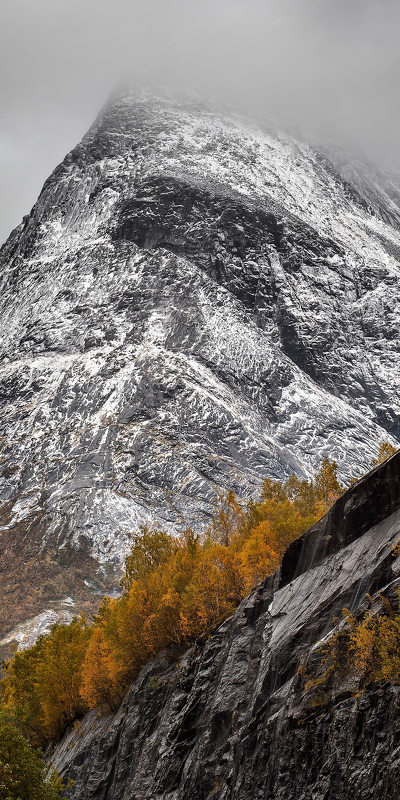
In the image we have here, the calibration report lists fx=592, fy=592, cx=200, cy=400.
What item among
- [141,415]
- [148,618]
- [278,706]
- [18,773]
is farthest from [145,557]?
[141,415]

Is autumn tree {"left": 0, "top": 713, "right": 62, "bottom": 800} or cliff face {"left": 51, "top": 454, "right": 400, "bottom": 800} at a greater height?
autumn tree {"left": 0, "top": 713, "right": 62, "bottom": 800}

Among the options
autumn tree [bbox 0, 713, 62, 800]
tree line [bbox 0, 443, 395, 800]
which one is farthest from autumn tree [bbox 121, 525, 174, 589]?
autumn tree [bbox 0, 713, 62, 800]

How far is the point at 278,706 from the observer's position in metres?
24.2

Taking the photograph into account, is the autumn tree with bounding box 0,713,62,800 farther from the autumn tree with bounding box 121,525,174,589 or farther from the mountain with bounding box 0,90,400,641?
the mountain with bounding box 0,90,400,641

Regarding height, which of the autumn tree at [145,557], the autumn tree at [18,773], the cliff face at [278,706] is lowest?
the cliff face at [278,706]

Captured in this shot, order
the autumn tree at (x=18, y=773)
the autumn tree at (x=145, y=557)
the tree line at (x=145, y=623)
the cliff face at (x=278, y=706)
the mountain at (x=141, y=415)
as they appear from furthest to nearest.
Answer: the mountain at (x=141, y=415) → the autumn tree at (x=145, y=557) → the tree line at (x=145, y=623) → the autumn tree at (x=18, y=773) → the cliff face at (x=278, y=706)

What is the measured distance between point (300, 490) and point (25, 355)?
5308 inches

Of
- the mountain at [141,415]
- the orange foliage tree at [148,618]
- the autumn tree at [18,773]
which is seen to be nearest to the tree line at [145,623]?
the orange foliage tree at [148,618]

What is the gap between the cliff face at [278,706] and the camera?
18.6 m

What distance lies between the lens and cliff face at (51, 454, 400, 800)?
18.6 m

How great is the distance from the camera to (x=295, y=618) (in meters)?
26.8

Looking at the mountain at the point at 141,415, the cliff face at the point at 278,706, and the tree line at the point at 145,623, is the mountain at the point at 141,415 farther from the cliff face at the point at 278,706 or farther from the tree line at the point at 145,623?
the cliff face at the point at 278,706

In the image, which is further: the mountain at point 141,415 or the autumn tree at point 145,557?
the mountain at point 141,415

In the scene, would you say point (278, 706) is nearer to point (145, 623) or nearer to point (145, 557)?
point (145, 623)
